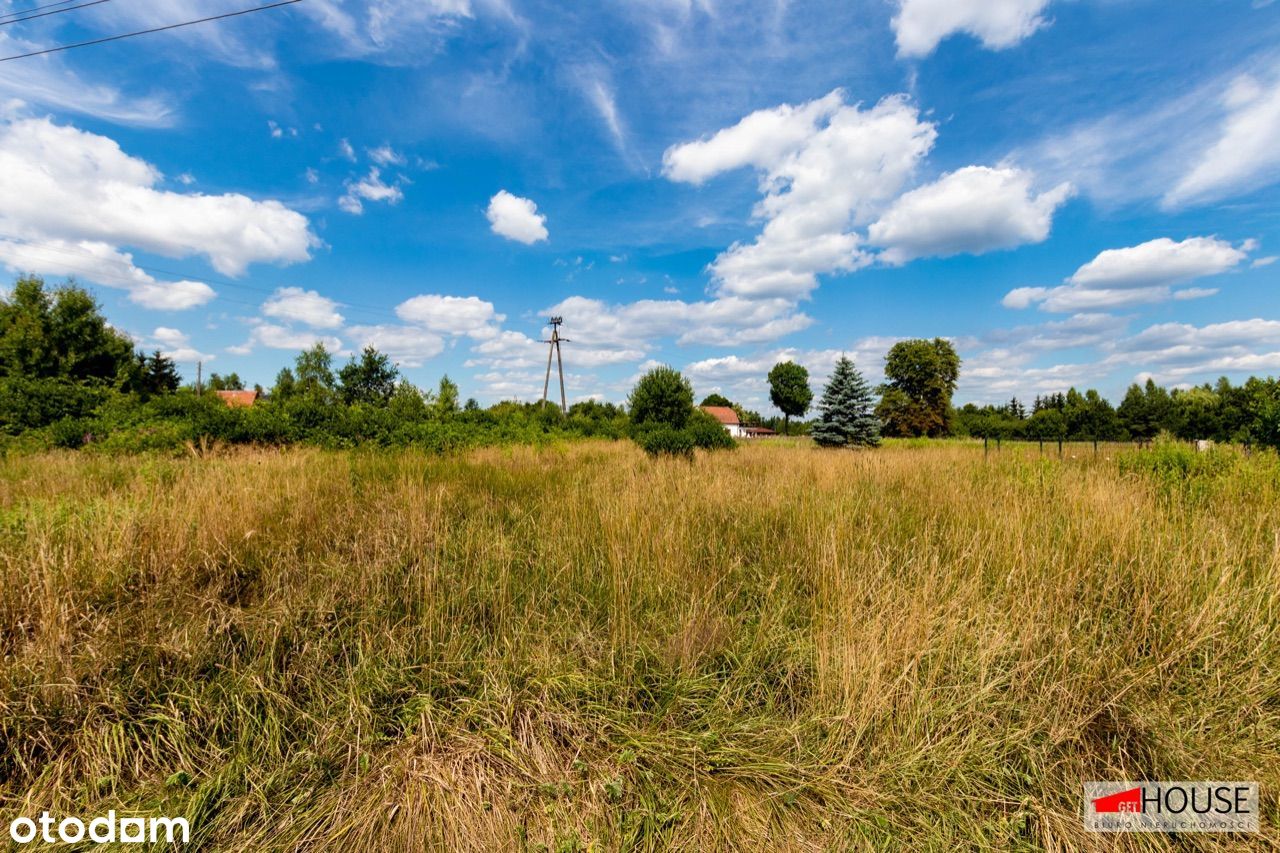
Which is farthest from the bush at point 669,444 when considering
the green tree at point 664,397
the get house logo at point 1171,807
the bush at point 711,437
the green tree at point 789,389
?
the green tree at point 789,389

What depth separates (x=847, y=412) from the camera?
77.2 feet

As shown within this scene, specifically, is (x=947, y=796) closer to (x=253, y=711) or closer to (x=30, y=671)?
(x=253, y=711)

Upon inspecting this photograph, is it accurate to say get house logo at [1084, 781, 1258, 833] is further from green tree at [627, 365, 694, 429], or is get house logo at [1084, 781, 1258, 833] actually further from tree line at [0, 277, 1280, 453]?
green tree at [627, 365, 694, 429]

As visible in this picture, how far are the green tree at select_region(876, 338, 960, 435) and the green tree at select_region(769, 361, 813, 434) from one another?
55.0 ft

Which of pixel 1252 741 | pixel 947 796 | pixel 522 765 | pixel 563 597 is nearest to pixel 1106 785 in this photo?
pixel 947 796

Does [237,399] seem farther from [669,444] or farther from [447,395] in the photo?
[669,444]

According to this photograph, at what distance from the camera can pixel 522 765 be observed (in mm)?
1870

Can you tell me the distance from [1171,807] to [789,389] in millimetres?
58459

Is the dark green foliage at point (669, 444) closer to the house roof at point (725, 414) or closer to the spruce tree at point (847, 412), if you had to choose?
the spruce tree at point (847, 412)

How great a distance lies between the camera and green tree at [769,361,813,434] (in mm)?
57631

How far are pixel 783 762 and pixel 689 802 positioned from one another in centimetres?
41

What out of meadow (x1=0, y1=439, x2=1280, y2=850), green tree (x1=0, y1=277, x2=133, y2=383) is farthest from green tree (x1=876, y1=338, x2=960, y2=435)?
green tree (x1=0, y1=277, x2=133, y2=383)

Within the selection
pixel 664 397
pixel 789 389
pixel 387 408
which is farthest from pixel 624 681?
pixel 789 389

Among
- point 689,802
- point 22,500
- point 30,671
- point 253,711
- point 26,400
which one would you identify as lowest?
point 689,802
